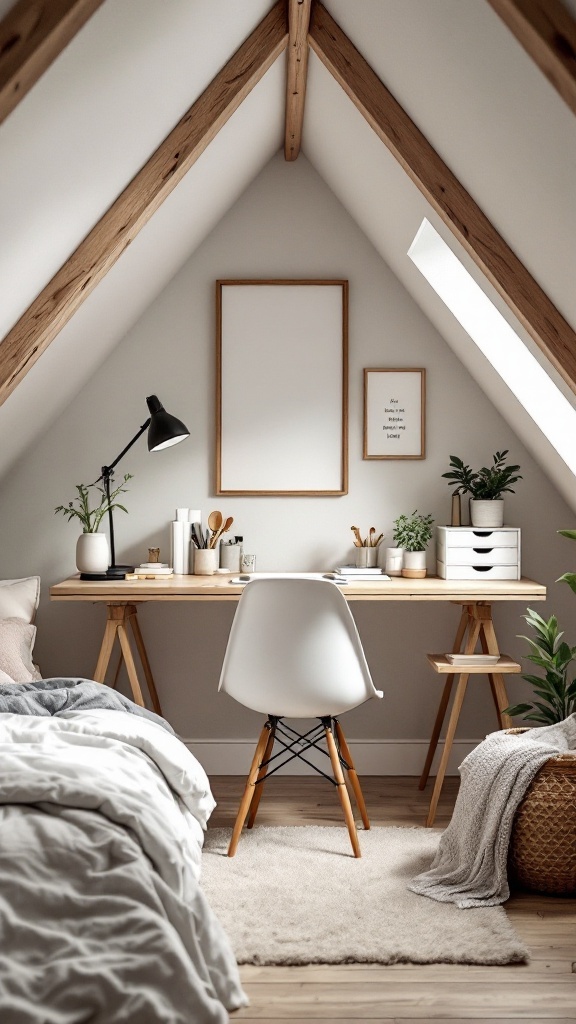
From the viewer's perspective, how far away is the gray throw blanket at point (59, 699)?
8.66 feet

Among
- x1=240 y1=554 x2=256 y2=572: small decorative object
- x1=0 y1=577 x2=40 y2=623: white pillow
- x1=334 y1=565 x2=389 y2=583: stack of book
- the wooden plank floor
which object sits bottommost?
the wooden plank floor

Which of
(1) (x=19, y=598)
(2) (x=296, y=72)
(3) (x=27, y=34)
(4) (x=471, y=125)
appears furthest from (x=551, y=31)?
(1) (x=19, y=598)

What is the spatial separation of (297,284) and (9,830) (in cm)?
280

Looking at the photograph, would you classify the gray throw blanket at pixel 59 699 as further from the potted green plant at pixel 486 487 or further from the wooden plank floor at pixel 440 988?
the potted green plant at pixel 486 487

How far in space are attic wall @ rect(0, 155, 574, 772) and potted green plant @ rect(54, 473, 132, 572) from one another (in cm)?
5

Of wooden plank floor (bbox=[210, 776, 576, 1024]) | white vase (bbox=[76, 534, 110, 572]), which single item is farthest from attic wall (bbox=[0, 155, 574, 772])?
wooden plank floor (bbox=[210, 776, 576, 1024])

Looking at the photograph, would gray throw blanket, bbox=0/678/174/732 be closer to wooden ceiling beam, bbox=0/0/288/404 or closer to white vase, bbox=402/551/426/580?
wooden ceiling beam, bbox=0/0/288/404

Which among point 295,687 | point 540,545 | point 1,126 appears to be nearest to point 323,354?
point 540,545

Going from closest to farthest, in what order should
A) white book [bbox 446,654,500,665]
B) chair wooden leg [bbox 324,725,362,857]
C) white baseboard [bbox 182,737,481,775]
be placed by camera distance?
chair wooden leg [bbox 324,725,362,857], white book [bbox 446,654,500,665], white baseboard [bbox 182,737,481,775]

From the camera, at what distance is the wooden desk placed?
11.3ft

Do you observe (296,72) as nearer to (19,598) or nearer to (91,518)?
(91,518)

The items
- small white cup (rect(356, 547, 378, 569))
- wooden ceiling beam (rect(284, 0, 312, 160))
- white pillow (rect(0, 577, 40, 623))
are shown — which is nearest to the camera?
wooden ceiling beam (rect(284, 0, 312, 160))

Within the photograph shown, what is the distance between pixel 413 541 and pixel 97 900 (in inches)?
93.7

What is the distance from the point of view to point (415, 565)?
3.83 m
